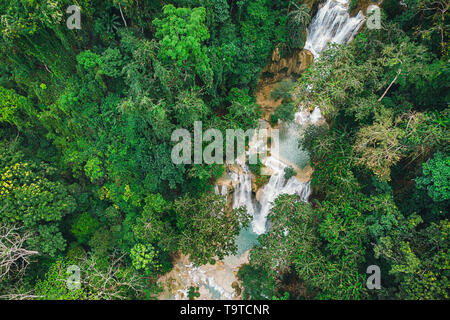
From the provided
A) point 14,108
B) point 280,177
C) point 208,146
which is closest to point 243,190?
point 280,177

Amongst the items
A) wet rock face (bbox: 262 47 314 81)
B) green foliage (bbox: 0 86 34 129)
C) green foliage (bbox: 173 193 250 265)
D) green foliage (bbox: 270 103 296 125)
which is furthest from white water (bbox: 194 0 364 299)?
green foliage (bbox: 0 86 34 129)

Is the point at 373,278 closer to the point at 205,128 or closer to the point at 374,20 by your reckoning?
the point at 205,128

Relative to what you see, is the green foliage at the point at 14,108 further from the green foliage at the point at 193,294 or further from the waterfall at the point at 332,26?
the waterfall at the point at 332,26

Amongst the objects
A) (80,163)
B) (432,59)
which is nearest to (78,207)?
(80,163)

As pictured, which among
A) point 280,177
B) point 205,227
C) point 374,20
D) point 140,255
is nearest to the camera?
point 205,227

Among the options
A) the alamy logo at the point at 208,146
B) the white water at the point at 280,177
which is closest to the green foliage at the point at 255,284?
the white water at the point at 280,177

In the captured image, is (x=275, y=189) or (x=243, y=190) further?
(x=243, y=190)
